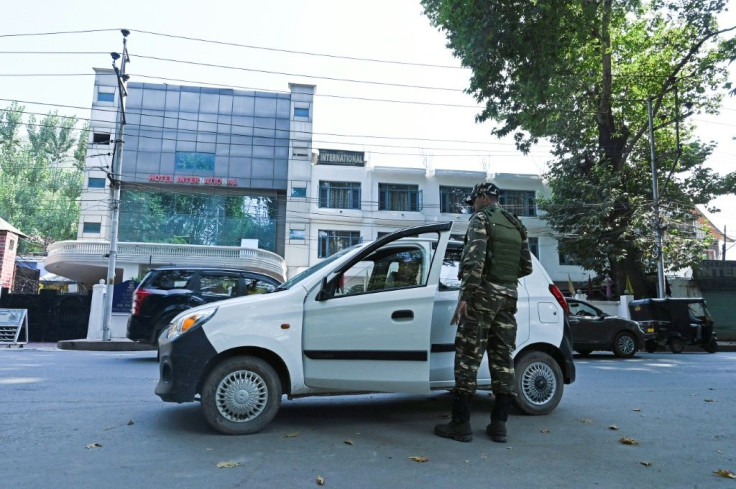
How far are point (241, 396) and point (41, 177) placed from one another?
159 feet

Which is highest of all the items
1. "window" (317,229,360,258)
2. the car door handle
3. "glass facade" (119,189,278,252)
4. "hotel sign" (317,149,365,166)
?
"hotel sign" (317,149,365,166)

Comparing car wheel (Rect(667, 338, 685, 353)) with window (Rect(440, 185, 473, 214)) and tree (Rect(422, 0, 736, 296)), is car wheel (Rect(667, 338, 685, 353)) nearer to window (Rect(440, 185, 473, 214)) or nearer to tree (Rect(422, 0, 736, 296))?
tree (Rect(422, 0, 736, 296))

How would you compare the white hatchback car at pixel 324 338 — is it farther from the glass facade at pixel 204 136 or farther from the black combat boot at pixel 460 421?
the glass facade at pixel 204 136

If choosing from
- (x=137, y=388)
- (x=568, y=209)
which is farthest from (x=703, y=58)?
(x=137, y=388)

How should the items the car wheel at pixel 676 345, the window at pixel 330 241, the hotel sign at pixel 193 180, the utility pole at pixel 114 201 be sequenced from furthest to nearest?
the hotel sign at pixel 193 180, the window at pixel 330 241, the car wheel at pixel 676 345, the utility pole at pixel 114 201

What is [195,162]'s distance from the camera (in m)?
32.5

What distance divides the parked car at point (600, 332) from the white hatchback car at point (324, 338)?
9754 mm

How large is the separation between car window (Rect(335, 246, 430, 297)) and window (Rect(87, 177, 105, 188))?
105 ft

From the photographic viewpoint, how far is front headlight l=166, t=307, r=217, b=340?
4.16 metres

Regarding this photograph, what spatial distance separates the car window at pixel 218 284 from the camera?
399 inches

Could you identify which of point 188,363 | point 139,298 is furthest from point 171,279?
point 188,363

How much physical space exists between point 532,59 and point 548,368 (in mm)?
12345

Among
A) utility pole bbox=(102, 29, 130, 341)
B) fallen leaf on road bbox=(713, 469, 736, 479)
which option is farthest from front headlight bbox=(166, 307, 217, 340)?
utility pole bbox=(102, 29, 130, 341)

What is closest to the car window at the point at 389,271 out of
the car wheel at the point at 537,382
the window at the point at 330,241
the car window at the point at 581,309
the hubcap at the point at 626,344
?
the car wheel at the point at 537,382
